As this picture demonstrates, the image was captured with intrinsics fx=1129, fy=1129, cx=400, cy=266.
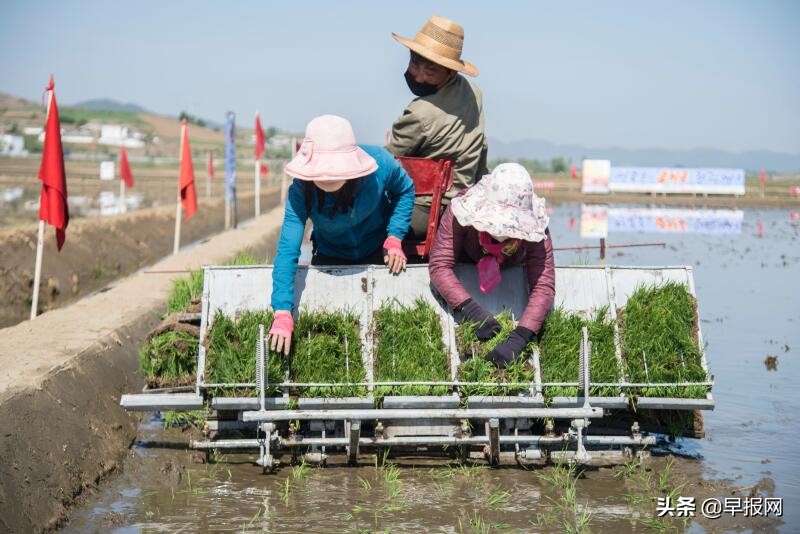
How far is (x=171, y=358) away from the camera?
757 centimetres

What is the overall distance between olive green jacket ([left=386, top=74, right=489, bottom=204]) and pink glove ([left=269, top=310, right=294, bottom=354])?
1599 millimetres

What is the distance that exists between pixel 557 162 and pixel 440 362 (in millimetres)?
89730

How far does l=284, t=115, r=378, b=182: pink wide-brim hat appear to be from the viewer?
6594mm

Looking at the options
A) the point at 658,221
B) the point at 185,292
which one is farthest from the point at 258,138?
the point at 185,292

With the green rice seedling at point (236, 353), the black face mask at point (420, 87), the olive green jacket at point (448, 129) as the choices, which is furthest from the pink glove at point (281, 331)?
the black face mask at point (420, 87)

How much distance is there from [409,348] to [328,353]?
504 millimetres

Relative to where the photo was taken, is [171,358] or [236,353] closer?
[236,353]

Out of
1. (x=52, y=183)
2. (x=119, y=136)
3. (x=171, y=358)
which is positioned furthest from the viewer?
(x=119, y=136)

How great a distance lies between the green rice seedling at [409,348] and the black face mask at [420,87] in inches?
62.5

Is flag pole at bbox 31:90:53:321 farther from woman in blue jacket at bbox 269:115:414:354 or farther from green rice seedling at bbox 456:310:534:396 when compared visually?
green rice seedling at bbox 456:310:534:396

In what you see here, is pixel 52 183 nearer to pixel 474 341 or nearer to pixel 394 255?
pixel 394 255

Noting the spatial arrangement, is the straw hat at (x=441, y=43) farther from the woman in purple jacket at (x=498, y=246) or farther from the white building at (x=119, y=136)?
the white building at (x=119, y=136)

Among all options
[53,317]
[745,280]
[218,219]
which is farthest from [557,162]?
[53,317]

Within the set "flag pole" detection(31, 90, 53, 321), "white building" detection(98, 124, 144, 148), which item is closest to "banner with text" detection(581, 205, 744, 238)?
"flag pole" detection(31, 90, 53, 321)
